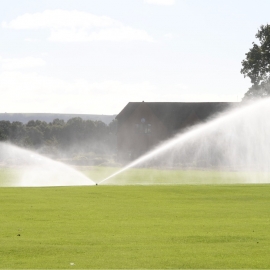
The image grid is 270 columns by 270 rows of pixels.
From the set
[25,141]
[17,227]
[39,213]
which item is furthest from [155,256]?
[25,141]

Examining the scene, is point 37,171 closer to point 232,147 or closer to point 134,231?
point 232,147

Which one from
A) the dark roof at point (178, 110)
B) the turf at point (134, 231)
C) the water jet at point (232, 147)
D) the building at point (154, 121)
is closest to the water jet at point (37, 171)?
the water jet at point (232, 147)

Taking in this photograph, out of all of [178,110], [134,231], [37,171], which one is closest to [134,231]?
[134,231]

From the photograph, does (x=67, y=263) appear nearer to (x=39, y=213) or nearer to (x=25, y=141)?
(x=39, y=213)

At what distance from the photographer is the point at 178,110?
13038 centimetres

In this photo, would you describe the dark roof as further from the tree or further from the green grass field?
the green grass field

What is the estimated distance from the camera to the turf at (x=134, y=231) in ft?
56.2

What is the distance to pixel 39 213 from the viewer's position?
27.9 m

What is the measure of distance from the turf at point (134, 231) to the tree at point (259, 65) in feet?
157

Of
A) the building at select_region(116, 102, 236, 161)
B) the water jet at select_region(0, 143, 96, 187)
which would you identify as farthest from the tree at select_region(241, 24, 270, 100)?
the building at select_region(116, 102, 236, 161)

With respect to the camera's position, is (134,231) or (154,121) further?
(154,121)

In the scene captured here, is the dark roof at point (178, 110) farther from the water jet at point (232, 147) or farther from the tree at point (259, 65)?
the tree at point (259, 65)

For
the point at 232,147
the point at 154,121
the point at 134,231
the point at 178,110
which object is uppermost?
the point at 178,110

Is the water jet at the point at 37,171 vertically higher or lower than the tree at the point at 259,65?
lower
